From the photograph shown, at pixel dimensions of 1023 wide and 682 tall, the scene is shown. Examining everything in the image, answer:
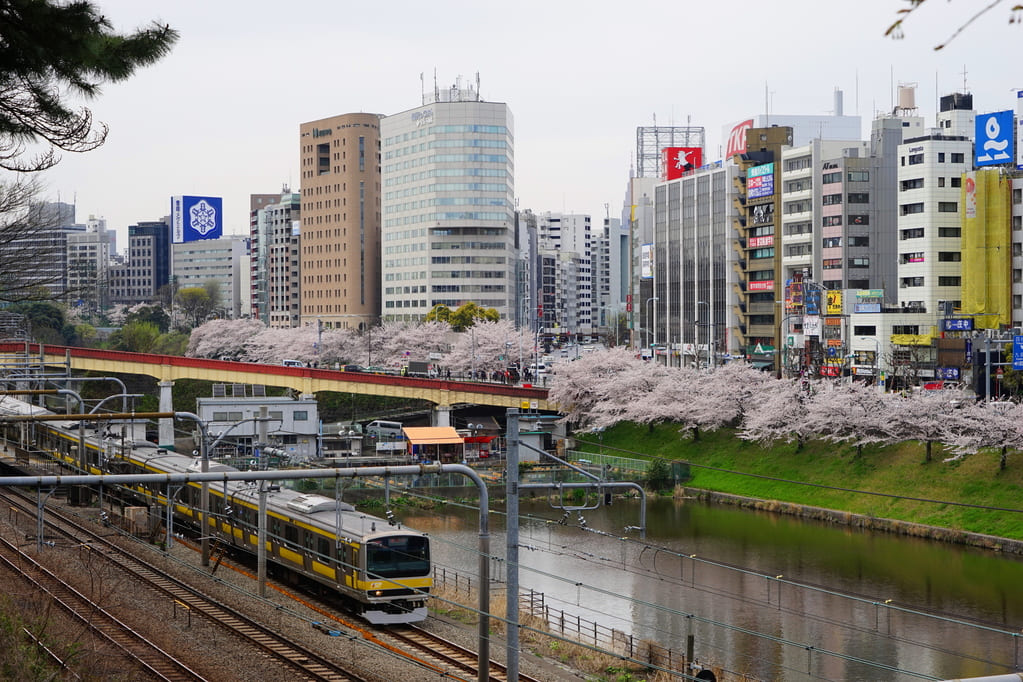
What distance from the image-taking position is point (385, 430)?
179 feet

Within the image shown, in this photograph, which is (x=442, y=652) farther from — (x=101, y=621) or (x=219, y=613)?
(x=101, y=621)

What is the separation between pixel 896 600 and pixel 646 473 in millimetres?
17534

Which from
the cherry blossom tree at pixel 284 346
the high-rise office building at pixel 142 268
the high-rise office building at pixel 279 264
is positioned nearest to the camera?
the cherry blossom tree at pixel 284 346

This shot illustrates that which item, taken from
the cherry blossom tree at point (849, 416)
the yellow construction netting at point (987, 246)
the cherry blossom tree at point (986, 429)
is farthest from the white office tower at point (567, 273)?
the cherry blossom tree at point (986, 429)

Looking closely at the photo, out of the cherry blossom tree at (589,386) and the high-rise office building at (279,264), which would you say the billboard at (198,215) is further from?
the cherry blossom tree at (589,386)

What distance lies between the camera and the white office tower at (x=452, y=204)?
97.1 metres

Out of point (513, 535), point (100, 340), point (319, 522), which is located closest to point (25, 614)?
point (319, 522)

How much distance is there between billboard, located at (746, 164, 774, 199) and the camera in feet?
216

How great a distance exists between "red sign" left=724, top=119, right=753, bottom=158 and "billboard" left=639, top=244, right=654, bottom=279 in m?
9.56

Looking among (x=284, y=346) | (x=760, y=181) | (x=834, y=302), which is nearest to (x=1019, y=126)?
(x=834, y=302)

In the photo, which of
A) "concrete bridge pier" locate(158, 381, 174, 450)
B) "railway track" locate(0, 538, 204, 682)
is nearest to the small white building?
"concrete bridge pier" locate(158, 381, 174, 450)

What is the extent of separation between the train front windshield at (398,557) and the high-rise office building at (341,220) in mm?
86815

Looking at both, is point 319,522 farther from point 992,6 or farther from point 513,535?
point 992,6

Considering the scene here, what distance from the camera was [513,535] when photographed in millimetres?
14117
